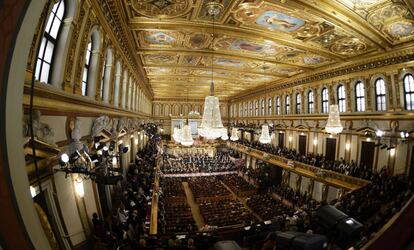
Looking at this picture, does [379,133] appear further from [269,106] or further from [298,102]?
[269,106]

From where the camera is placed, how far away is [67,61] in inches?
218

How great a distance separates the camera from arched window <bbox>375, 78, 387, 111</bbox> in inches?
532

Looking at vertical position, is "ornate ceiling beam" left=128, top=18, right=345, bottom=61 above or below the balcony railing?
above

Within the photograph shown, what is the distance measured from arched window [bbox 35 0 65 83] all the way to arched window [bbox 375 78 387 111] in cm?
1727

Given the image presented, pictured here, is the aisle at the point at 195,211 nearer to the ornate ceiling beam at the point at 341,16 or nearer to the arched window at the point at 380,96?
the ornate ceiling beam at the point at 341,16

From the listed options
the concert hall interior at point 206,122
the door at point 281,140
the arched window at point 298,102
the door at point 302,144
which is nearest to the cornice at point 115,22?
the concert hall interior at point 206,122

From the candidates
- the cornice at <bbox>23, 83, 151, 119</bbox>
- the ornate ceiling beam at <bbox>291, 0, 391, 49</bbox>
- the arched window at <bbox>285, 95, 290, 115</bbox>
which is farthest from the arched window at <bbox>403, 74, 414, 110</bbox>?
the cornice at <bbox>23, 83, 151, 119</bbox>

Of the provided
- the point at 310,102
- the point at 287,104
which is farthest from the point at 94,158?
the point at 287,104

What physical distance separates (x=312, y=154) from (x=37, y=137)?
64.1 feet

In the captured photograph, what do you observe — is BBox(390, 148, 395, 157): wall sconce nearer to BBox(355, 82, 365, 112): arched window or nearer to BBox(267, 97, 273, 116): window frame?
BBox(355, 82, 365, 112): arched window

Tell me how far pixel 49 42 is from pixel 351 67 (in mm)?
17574

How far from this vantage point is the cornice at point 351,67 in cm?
1183

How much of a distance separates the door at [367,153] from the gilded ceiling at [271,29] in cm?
607

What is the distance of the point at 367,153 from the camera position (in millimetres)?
14398
